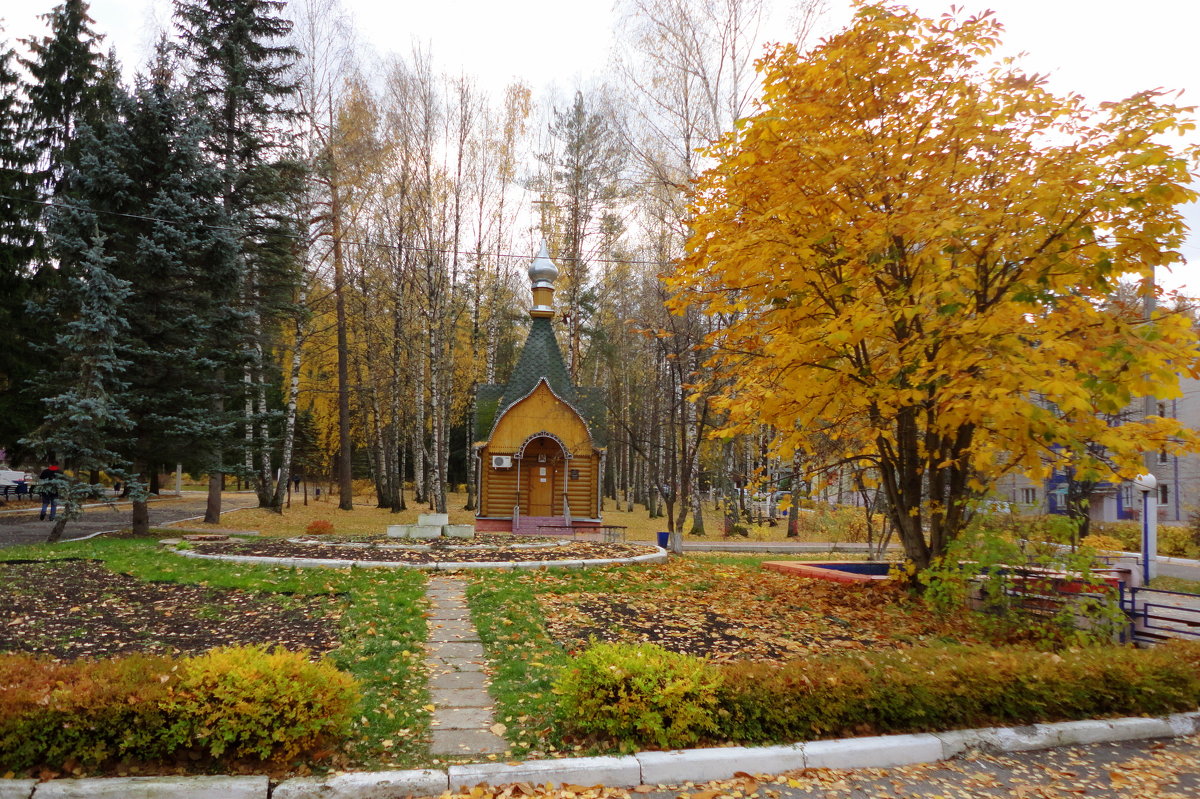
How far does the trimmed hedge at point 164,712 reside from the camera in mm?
3656

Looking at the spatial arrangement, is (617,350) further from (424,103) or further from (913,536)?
(913,536)

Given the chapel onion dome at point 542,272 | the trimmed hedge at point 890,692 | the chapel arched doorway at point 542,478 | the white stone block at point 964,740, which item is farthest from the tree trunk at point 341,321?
the white stone block at point 964,740

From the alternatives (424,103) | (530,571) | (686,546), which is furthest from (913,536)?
(424,103)

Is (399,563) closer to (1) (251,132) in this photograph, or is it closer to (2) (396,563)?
(2) (396,563)

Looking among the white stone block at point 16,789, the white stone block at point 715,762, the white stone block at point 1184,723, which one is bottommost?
the white stone block at point 1184,723

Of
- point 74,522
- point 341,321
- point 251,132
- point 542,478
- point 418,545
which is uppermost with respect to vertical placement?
point 251,132

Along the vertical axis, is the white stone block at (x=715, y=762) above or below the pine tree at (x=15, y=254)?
below

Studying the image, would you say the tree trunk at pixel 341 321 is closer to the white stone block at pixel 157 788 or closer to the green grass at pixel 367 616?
the green grass at pixel 367 616

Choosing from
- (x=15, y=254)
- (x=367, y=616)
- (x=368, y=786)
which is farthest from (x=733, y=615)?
(x=15, y=254)

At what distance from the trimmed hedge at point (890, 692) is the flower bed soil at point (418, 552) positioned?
7270 mm

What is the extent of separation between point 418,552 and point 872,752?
9.54m

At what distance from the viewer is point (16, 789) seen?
3447 millimetres

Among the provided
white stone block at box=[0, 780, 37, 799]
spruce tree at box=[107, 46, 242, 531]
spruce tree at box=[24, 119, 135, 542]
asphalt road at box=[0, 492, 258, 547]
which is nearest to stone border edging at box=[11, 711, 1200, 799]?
white stone block at box=[0, 780, 37, 799]

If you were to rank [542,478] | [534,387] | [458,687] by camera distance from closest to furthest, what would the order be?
[458,687] < [534,387] < [542,478]
